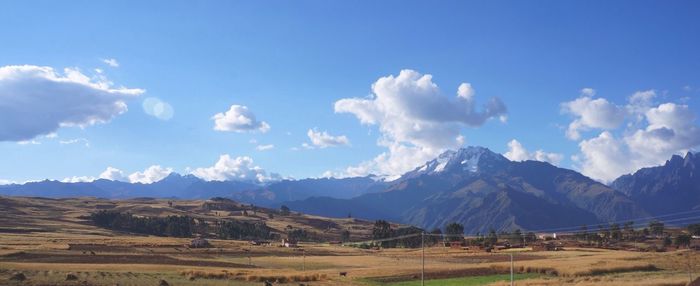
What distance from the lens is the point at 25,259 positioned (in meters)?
105

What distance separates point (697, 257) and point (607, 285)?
229 feet

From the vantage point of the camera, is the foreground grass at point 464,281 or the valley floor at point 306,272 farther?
the foreground grass at point 464,281

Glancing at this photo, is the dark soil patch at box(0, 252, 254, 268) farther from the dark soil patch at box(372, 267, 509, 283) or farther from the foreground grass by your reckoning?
the foreground grass

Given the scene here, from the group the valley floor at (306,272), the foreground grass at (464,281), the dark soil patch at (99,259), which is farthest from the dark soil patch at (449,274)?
the dark soil patch at (99,259)

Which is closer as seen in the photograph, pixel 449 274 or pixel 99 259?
pixel 449 274

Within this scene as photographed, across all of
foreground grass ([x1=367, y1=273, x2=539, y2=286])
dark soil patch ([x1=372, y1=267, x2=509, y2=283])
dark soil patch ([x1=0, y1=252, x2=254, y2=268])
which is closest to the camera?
foreground grass ([x1=367, y1=273, x2=539, y2=286])

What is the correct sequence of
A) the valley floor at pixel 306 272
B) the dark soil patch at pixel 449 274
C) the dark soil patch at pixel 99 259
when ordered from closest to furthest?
the valley floor at pixel 306 272 < the dark soil patch at pixel 449 274 < the dark soil patch at pixel 99 259

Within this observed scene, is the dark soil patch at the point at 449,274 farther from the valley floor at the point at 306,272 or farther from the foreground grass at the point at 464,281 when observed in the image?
the foreground grass at the point at 464,281

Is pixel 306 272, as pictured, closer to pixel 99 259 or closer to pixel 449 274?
pixel 449 274

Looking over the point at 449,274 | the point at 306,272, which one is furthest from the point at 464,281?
the point at 306,272

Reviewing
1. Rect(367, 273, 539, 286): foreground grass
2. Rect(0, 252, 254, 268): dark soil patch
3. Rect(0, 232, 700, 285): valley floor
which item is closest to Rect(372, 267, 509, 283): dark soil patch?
Rect(0, 232, 700, 285): valley floor

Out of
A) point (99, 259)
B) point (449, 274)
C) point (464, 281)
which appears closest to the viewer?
point (464, 281)

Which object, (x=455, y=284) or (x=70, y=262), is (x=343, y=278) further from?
(x=70, y=262)

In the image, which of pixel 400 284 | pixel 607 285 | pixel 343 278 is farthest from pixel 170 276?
pixel 607 285
